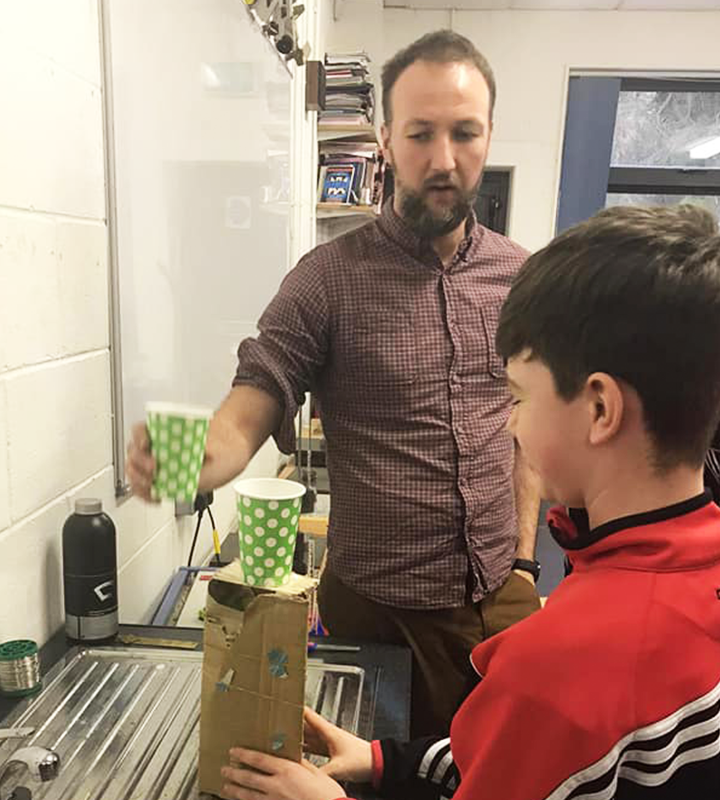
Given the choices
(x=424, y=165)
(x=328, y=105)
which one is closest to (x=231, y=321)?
(x=424, y=165)

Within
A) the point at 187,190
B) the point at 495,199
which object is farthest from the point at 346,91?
the point at 187,190

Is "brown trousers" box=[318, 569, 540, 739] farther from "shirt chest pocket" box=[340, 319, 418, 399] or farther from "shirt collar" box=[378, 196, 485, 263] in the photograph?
"shirt collar" box=[378, 196, 485, 263]

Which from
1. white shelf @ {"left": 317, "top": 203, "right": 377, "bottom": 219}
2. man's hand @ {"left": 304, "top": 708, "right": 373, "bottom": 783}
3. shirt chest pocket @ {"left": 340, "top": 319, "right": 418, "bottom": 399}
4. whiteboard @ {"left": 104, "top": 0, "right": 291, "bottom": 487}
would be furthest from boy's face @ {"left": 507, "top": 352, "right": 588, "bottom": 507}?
white shelf @ {"left": 317, "top": 203, "right": 377, "bottom": 219}

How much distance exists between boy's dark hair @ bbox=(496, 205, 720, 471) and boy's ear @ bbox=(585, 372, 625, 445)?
0.01 meters

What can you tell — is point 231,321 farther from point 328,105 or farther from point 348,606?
point 328,105

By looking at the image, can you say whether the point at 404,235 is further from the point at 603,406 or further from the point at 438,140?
the point at 603,406

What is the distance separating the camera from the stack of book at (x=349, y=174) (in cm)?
365

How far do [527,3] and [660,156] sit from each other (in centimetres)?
119

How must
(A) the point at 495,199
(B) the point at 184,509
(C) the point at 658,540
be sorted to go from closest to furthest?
(C) the point at 658,540
(B) the point at 184,509
(A) the point at 495,199

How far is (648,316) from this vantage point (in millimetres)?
689

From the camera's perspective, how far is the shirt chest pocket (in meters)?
1.36

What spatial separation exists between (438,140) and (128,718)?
3.67 ft

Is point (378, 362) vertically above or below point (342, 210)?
below

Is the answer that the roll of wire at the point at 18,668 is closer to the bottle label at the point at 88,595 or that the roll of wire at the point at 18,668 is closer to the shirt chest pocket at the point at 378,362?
the bottle label at the point at 88,595
